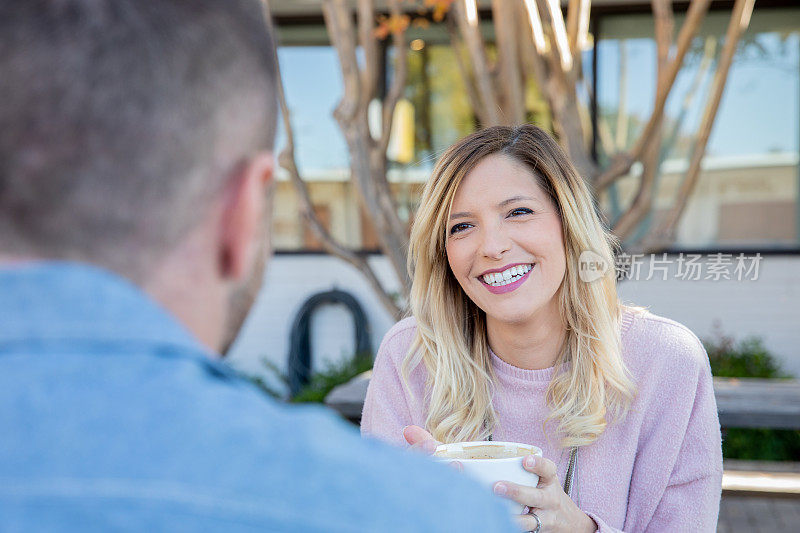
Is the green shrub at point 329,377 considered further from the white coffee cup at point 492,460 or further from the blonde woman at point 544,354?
the white coffee cup at point 492,460

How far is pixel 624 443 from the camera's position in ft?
6.42

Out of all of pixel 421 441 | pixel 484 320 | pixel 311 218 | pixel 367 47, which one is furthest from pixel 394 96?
pixel 421 441

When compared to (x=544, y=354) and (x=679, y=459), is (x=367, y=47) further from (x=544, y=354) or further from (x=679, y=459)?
(x=679, y=459)

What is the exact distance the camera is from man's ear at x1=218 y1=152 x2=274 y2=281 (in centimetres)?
76

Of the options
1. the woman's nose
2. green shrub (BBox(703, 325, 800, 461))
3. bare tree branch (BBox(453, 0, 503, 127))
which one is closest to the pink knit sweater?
the woman's nose

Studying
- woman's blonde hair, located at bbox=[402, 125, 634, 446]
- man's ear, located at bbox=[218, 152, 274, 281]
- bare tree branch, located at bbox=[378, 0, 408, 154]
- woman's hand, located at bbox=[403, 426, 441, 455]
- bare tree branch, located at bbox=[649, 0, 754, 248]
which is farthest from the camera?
bare tree branch, located at bbox=[378, 0, 408, 154]

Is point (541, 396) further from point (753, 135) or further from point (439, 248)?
point (753, 135)

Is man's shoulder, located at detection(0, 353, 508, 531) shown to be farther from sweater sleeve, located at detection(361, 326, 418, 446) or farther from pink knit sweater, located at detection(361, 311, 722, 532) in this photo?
sweater sleeve, located at detection(361, 326, 418, 446)

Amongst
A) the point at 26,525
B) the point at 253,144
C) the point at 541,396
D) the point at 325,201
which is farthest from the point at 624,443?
the point at 325,201

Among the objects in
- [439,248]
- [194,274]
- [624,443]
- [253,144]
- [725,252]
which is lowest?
[725,252]

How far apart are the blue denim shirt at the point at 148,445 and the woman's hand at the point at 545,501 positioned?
0.65m

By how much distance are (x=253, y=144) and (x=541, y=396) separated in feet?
4.81

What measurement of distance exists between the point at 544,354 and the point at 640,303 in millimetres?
4187

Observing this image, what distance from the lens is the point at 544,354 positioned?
2158 mm
